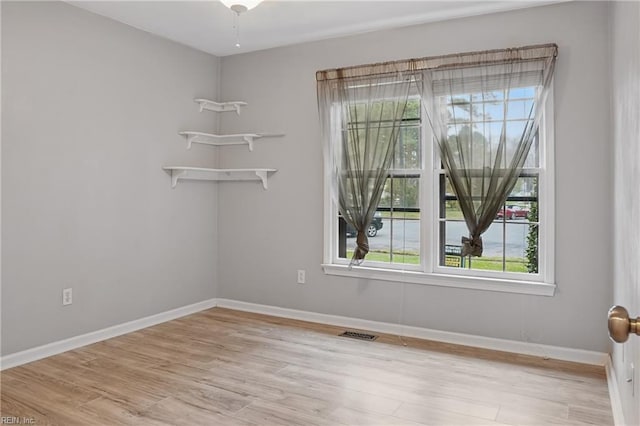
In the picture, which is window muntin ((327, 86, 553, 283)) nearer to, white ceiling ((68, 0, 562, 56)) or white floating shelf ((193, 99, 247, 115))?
white ceiling ((68, 0, 562, 56))

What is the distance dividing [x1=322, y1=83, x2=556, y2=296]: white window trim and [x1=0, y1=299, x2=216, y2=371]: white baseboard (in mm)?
1419

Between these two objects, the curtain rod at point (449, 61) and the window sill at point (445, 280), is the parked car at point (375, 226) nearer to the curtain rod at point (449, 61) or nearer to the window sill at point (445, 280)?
the window sill at point (445, 280)

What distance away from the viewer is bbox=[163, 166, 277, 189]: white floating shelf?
14.4ft

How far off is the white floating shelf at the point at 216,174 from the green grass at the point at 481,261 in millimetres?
1319

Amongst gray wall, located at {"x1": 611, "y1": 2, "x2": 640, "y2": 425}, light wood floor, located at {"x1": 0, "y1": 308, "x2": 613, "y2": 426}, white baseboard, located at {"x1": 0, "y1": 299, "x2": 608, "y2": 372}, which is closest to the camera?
gray wall, located at {"x1": 611, "y1": 2, "x2": 640, "y2": 425}

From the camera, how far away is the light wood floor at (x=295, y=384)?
8.28 feet

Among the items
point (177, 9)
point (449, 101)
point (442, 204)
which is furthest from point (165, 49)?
point (442, 204)

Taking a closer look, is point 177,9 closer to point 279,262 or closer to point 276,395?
point 279,262

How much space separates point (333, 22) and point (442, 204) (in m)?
1.73

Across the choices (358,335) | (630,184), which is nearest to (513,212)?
(358,335)

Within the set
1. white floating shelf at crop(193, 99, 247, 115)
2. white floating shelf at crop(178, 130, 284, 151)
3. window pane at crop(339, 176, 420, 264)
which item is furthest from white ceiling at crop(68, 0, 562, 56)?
window pane at crop(339, 176, 420, 264)

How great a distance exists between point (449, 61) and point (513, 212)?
50.1 inches

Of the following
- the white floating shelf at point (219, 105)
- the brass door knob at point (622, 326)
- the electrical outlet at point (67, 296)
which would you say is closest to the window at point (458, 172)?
the white floating shelf at point (219, 105)

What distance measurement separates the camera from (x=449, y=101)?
12.3 feet
